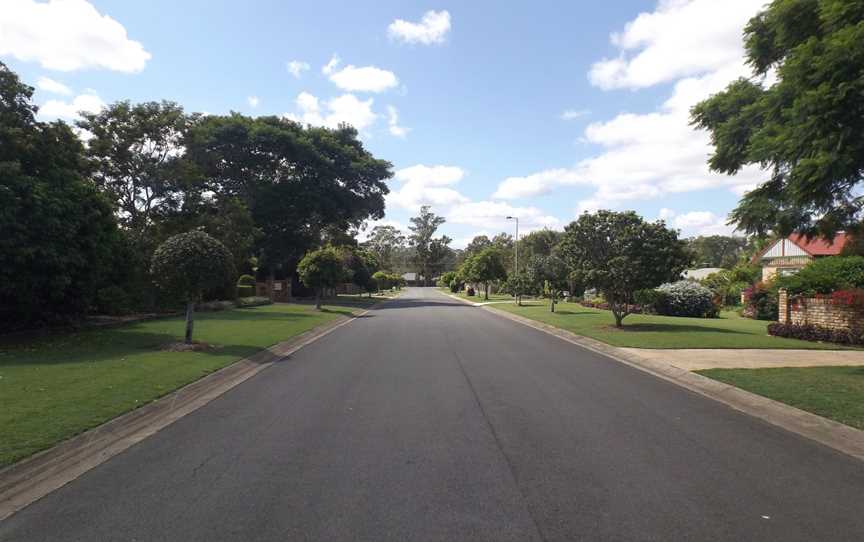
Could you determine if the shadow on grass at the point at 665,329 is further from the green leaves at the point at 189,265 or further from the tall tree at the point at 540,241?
the tall tree at the point at 540,241

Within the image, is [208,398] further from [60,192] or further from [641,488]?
[60,192]

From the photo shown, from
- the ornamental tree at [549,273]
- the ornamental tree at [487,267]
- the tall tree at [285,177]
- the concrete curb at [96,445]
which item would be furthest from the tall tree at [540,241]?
the concrete curb at [96,445]

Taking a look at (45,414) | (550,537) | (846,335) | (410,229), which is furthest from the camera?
(410,229)

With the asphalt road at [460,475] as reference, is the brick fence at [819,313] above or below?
above

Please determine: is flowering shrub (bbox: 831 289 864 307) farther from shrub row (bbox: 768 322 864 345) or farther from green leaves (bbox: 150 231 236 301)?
green leaves (bbox: 150 231 236 301)

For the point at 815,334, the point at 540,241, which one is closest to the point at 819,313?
the point at 815,334

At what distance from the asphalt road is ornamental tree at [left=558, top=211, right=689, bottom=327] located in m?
12.1

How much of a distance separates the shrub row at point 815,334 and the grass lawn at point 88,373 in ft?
52.3

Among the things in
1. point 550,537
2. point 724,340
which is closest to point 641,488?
point 550,537

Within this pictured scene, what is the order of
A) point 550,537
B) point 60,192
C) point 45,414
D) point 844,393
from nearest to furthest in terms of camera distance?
point 550,537, point 45,414, point 844,393, point 60,192

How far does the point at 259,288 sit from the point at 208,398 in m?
38.6

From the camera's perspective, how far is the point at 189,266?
50.4ft

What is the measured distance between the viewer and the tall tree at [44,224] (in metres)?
14.4

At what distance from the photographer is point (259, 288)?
4675cm
